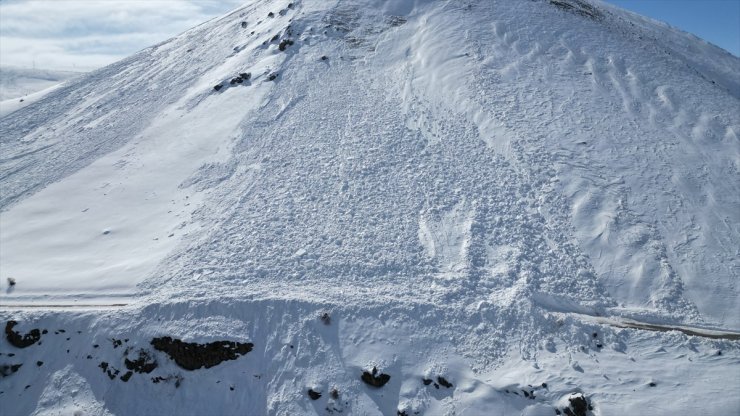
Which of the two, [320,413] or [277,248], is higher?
[277,248]

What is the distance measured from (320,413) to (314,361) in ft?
4.18

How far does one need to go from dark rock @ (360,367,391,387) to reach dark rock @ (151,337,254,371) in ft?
10.5

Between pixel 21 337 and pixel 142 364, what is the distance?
385 cm

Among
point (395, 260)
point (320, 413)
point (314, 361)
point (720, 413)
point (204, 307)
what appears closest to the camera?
point (720, 413)

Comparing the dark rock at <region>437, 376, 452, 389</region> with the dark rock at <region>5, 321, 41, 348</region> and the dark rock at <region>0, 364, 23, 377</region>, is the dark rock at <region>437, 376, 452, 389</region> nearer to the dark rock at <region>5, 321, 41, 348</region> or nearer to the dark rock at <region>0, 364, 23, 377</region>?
the dark rock at <region>5, 321, 41, 348</region>

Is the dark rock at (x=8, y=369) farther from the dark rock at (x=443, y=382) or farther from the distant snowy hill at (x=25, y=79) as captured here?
the distant snowy hill at (x=25, y=79)

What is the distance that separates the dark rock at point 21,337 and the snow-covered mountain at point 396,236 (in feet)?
0.11

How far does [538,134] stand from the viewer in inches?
716

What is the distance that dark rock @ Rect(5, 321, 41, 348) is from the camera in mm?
12133

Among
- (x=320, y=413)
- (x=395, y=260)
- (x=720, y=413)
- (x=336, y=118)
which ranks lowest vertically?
(x=320, y=413)

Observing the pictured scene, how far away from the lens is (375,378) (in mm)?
10711

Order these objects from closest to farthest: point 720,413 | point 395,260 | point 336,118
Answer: point 720,413
point 395,260
point 336,118

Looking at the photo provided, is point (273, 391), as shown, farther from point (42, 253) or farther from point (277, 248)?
point (42, 253)

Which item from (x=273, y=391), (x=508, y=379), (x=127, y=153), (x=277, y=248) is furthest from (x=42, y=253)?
(x=508, y=379)
